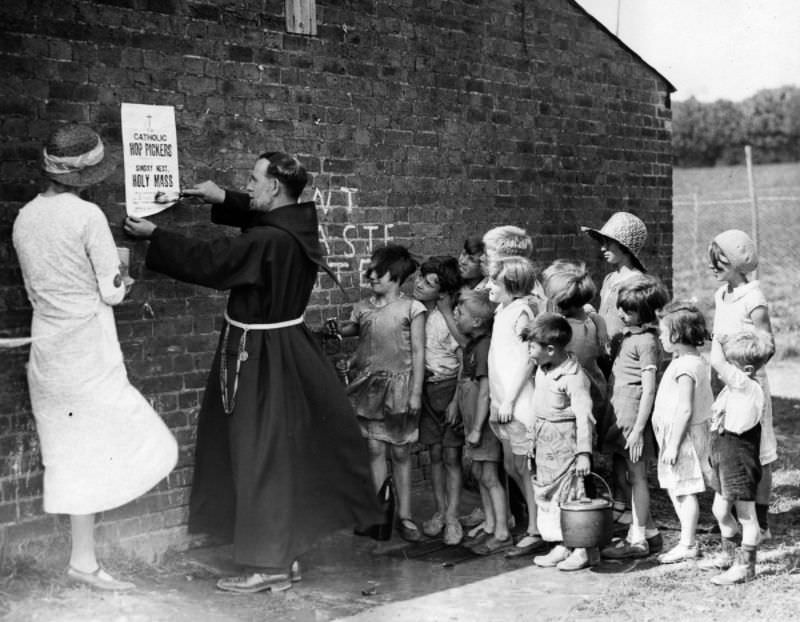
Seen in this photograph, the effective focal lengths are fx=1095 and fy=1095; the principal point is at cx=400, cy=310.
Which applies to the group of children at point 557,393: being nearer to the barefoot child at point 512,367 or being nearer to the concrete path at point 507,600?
the barefoot child at point 512,367

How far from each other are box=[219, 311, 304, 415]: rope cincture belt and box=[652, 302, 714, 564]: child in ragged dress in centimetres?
213

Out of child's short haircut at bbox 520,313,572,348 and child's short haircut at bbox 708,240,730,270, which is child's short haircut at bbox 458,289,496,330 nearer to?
child's short haircut at bbox 520,313,572,348

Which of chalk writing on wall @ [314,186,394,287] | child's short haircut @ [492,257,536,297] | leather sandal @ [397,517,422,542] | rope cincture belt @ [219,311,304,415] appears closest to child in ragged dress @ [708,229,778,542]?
child's short haircut @ [492,257,536,297]

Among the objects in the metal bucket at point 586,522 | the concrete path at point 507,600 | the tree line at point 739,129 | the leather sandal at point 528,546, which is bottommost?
the concrete path at point 507,600

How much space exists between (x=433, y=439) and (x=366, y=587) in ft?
4.04

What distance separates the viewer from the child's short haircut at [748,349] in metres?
5.82

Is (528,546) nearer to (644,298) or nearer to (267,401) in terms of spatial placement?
(644,298)

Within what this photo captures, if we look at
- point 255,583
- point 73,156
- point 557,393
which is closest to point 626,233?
point 557,393

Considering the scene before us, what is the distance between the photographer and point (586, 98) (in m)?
9.13

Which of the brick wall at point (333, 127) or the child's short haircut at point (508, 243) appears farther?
the child's short haircut at point (508, 243)

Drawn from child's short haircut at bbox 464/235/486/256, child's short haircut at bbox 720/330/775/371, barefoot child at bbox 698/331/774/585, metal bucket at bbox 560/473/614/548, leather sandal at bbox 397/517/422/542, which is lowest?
leather sandal at bbox 397/517/422/542

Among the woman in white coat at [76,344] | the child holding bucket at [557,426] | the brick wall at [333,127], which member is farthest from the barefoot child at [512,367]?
the woman in white coat at [76,344]

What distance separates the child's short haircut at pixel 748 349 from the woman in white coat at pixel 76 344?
317 centimetres

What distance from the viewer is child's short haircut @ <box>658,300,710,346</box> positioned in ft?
19.9
